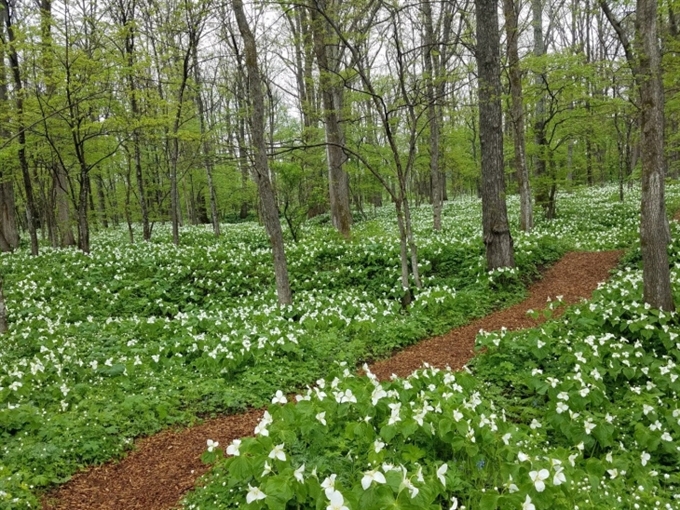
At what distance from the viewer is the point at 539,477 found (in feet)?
9.18

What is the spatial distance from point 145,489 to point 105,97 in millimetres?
11983

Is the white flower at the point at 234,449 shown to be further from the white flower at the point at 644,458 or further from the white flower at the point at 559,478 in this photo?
the white flower at the point at 644,458

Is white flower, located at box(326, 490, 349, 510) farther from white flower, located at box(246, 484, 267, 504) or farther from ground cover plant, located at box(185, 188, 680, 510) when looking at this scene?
white flower, located at box(246, 484, 267, 504)

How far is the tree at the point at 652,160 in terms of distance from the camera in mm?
5984

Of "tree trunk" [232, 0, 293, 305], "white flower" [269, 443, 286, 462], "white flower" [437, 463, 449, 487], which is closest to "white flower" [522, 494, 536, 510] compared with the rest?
"white flower" [437, 463, 449, 487]

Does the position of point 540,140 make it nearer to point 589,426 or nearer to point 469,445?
point 589,426

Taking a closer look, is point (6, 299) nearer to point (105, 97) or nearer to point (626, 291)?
point (105, 97)

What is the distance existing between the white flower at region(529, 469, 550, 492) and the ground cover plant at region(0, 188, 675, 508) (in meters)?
0.74

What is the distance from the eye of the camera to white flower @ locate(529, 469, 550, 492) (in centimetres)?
276

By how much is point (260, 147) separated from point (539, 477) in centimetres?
700

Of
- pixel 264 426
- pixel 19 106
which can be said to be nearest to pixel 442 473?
pixel 264 426

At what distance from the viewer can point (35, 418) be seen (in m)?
4.76

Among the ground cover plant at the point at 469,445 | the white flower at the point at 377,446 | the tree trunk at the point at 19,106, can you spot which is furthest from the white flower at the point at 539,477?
the tree trunk at the point at 19,106

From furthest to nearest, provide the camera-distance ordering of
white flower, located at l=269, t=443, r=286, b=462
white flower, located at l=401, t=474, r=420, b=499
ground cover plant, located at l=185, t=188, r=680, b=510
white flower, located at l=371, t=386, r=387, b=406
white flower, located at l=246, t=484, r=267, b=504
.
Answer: white flower, located at l=371, t=386, r=387, b=406 < white flower, located at l=269, t=443, r=286, b=462 < ground cover plant, located at l=185, t=188, r=680, b=510 < white flower, located at l=246, t=484, r=267, b=504 < white flower, located at l=401, t=474, r=420, b=499
